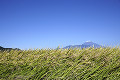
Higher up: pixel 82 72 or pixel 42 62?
pixel 42 62

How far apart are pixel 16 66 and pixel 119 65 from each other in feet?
11.6

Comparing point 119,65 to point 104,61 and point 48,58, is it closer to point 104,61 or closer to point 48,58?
point 104,61

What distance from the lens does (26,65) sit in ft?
14.6

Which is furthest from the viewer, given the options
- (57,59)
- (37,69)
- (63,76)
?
(57,59)

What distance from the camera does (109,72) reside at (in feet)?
13.8

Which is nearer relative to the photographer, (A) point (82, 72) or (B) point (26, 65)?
(A) point (82, 72)

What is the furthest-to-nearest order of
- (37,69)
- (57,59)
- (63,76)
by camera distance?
(57,59), (37,69), (63,76)

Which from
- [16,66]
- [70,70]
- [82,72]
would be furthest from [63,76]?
[16,66]

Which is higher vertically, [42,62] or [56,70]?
[42,62]

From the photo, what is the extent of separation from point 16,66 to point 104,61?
3088 mm

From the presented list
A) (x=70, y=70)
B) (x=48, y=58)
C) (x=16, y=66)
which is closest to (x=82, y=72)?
(x=70, y=70)

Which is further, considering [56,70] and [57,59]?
[57,59]

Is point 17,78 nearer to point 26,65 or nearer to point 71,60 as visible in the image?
point 26,65

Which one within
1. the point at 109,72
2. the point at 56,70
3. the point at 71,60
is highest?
the point at 71,60
